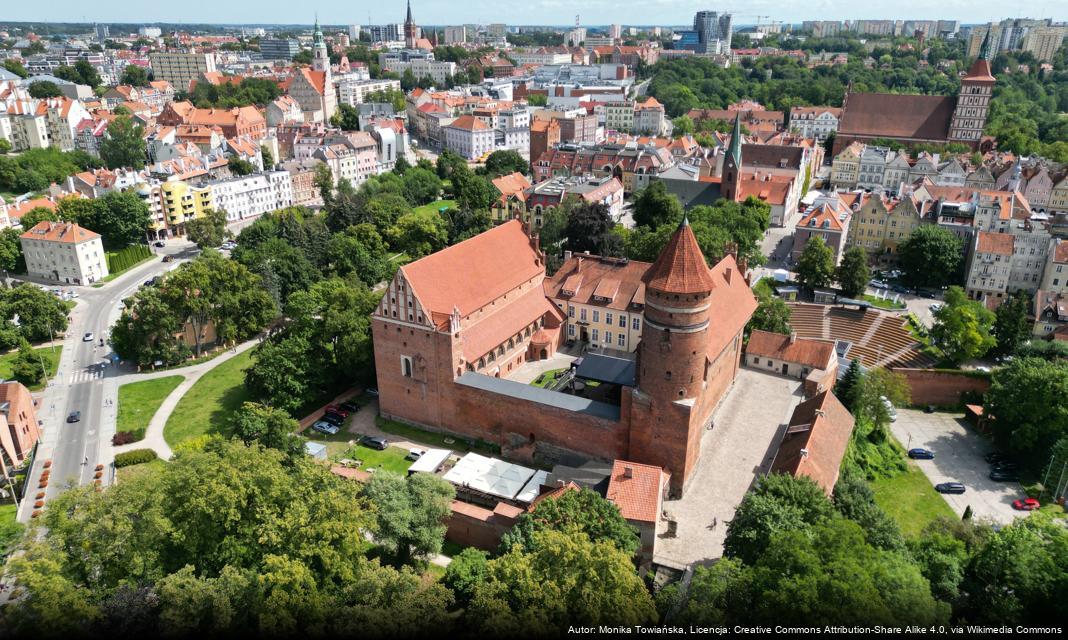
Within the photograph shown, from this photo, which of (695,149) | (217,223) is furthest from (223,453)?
(695,149)

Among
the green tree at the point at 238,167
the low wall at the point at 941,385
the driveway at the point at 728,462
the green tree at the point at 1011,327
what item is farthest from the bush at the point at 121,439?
the green tree at the point at 238,167

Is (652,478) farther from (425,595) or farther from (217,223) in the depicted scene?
(217,223)

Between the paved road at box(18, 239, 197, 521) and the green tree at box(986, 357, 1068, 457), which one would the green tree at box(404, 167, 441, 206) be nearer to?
the paved road at box(18, 239, 197, 521)

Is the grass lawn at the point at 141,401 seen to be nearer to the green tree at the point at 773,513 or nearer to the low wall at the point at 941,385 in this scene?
the green tree at the point at 773,513

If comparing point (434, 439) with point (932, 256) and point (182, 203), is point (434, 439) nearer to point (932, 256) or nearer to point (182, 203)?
point (932, 256)

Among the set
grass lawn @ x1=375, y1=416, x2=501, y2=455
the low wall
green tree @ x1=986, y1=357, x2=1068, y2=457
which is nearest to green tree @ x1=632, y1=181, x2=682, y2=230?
the low wall

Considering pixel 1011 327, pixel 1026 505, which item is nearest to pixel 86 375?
pixel 1026 505
